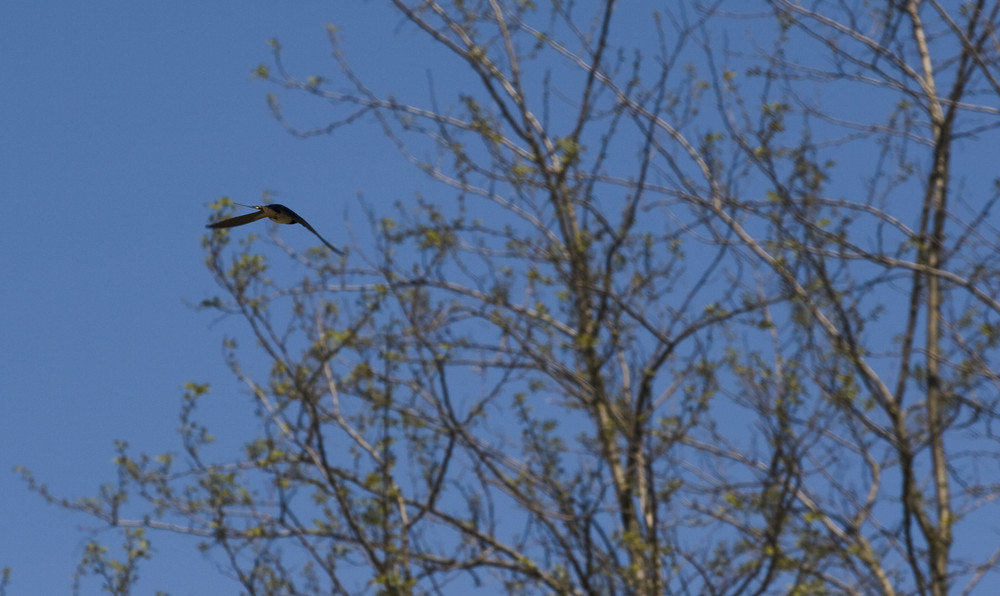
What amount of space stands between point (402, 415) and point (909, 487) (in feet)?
11.0

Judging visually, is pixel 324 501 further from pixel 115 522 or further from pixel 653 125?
pixel 653 125

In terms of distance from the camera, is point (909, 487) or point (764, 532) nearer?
point (764, 532)

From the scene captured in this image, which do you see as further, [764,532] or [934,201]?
[934,201]

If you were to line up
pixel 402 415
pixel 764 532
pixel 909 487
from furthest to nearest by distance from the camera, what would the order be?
pixel 402 415, pixel 909 487, pixel 764 532

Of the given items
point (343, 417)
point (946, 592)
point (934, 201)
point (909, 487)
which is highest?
point (934, 201)

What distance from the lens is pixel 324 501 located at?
301 inches

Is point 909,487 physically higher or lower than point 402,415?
lower

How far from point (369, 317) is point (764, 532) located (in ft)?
9.82

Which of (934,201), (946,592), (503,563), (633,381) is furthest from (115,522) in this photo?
(934,201)

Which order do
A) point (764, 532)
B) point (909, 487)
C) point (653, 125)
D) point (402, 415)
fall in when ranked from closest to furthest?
point (764, 532), point (909, 487), point (402, 415), point (653, 125)

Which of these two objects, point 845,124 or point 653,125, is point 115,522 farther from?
point 845,124

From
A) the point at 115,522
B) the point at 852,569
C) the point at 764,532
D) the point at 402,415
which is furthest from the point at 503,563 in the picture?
the point at 115,522

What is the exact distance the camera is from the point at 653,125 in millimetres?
8320

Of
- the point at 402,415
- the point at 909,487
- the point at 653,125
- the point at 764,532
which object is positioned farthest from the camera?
the point at 653,125
